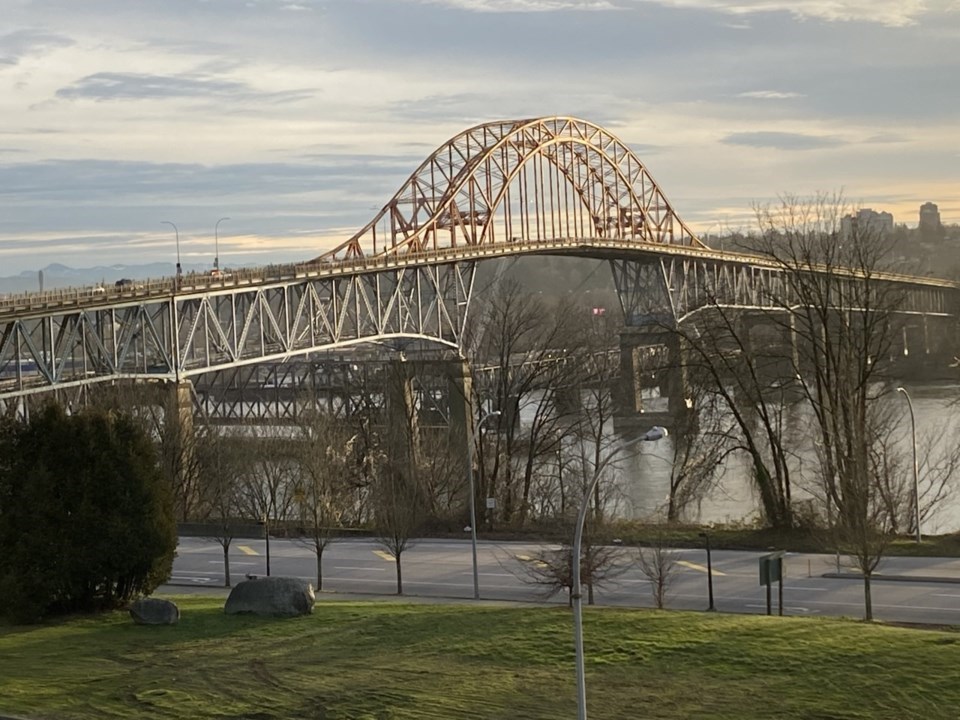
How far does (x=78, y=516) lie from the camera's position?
1020 inches

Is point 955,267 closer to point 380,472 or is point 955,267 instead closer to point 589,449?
point 589,449

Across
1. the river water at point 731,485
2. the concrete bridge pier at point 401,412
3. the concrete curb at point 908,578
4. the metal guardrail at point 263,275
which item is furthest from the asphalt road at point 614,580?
the concrete bridge pier at point 401,412

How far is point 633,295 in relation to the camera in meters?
108

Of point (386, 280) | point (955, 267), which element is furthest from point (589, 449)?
point (955, 267)

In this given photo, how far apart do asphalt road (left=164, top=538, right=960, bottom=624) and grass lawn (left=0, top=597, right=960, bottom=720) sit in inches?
186

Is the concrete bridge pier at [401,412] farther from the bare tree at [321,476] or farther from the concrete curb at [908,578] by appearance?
the concrete curb at [908,578]

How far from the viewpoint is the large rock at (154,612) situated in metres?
25.1

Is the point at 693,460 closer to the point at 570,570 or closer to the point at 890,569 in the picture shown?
the point at 890,569

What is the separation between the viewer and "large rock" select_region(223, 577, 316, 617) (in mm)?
25547

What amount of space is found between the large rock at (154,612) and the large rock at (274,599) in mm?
1111

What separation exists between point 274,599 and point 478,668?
6189 mm

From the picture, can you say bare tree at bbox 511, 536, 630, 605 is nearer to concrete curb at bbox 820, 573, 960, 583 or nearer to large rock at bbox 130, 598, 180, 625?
concrete curb at bbox 820, 573, 960, 583

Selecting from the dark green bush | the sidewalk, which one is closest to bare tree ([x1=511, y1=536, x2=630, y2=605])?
the sidewalk

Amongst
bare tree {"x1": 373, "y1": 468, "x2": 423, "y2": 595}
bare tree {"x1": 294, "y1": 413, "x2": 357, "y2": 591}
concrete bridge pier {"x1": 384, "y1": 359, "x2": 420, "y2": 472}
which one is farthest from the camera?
concrete bridge pier {"x1": 384, "y1": 359, "x2": 420, "y2": 472}
